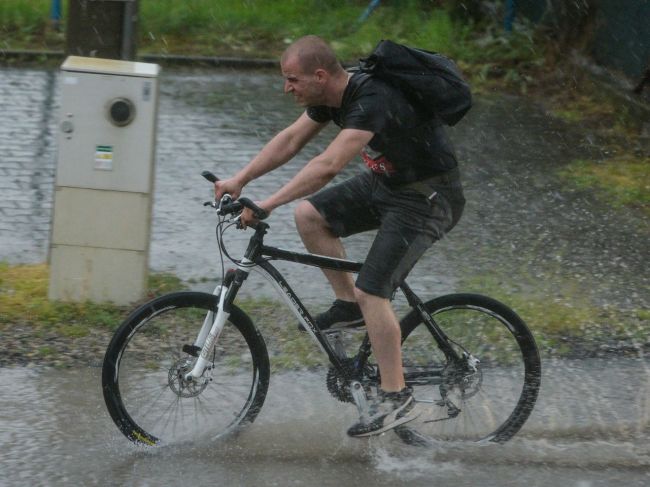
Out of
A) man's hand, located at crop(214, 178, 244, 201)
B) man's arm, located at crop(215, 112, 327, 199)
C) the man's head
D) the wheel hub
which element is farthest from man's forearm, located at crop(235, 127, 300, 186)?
the wheel hub

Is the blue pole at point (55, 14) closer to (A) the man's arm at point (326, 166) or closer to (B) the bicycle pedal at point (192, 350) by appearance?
(B) the bicycle pedal at point (192, 350)

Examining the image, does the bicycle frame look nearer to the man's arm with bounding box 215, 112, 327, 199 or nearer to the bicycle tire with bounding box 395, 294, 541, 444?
the bicycle tire with bounding box 395, 294, 541, 444

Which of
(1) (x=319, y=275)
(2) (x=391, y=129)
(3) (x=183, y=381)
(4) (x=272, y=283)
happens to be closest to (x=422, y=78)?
(2) (x=391, y=129)

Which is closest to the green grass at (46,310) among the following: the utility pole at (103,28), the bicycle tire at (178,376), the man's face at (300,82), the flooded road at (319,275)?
the flooded road at (319,275)

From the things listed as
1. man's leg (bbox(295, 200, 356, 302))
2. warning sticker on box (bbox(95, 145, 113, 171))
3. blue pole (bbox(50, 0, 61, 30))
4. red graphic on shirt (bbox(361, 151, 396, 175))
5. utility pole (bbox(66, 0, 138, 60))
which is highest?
blue pole (bbox(50, 0, 61, 30))

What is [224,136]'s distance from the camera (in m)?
11.1

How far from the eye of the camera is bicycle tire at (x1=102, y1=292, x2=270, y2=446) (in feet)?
16.8

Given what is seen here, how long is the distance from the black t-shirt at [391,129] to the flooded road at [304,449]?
1288 millimetres

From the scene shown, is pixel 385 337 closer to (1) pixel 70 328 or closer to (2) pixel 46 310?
(1) pixel 70 328

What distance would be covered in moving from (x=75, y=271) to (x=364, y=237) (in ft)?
8.41

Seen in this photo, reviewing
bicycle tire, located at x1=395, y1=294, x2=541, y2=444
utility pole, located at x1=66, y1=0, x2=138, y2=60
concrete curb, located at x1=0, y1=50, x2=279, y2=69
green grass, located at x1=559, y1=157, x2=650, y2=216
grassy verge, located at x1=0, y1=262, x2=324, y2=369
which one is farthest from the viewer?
concrete curb, located at x1=0, y1=50, x2=279, y2=69

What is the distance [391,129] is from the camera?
503cm

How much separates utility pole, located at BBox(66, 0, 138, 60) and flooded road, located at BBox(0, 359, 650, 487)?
236 centimetres

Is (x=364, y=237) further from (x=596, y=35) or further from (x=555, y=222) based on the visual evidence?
(x=596, y=35)
